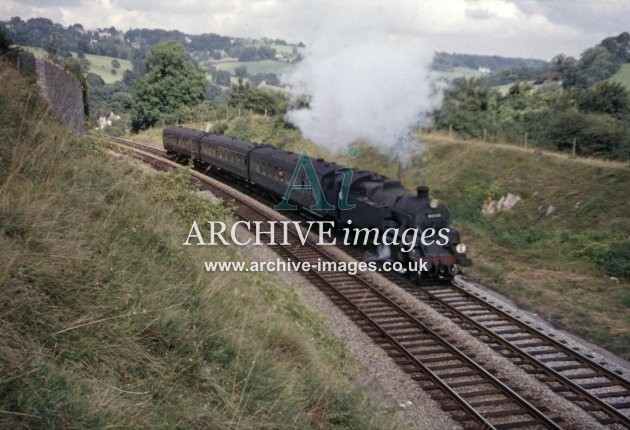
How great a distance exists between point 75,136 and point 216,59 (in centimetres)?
15594

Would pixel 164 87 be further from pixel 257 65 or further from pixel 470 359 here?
pixel 257 65

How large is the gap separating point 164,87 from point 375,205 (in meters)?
49.0

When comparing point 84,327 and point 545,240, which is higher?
point 84,327

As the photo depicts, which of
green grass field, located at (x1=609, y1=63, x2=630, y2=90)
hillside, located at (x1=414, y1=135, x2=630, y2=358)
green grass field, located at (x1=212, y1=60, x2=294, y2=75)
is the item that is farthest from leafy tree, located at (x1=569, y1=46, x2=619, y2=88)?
green grass field, located at (x1=212, y1=60, x2=294, y2=75)

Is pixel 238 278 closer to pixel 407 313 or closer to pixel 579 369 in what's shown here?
pixel 407 313

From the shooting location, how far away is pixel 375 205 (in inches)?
619

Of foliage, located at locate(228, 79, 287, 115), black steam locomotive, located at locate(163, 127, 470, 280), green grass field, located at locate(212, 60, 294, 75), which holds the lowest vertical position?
black steam locomotive, located at locate(163, 127, 470, 280)

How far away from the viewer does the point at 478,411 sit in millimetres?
8719

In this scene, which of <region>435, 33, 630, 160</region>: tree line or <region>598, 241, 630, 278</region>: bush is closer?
<region>598, 241, 630, 278</region>: bush

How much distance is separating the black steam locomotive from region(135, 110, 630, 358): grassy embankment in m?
2.16

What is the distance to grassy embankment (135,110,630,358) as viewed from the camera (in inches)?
547

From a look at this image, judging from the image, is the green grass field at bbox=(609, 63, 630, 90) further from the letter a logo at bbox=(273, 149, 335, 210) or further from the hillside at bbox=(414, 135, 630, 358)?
the letter a logo at bbox=(273, 149, 335, 210)

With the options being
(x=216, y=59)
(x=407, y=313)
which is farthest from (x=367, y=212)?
(x=216, y=59)

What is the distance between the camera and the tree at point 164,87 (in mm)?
59219
